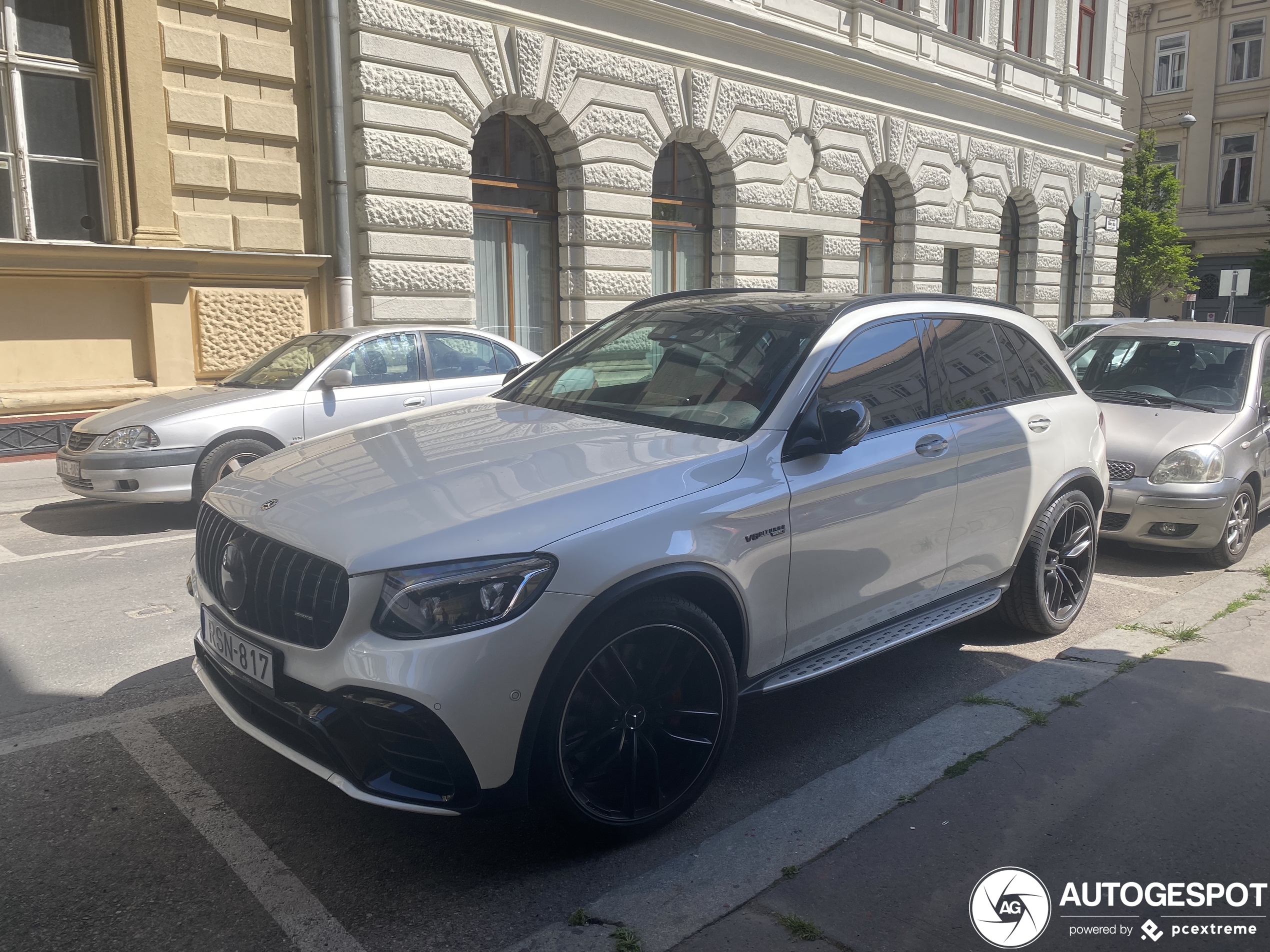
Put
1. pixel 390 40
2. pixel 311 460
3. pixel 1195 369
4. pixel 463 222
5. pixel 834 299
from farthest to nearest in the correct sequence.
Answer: pixel 463 222
pixel 390 40
pixel 1195 369
pixel 834 299
pixel 311 460

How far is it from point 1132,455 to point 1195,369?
4.07 ft

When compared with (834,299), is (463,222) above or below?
above

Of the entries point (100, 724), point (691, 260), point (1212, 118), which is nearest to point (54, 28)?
point (691, 260)

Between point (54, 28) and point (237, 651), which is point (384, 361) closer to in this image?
point (237, 651)

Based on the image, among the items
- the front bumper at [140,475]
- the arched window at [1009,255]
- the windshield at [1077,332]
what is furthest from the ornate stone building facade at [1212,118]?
the front bumper at [140,475]

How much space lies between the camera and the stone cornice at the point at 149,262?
1064 cm

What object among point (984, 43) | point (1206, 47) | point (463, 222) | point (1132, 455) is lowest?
point (1132, 455)

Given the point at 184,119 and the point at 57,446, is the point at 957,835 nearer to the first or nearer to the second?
the point at 57,446

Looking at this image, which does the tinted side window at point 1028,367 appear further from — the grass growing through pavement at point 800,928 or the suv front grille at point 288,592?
the suv front grille at point 288,592

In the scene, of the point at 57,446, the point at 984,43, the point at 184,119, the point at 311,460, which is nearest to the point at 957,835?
the point at 311,460

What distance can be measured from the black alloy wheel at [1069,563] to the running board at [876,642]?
0.60 metres

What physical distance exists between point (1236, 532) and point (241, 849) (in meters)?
6.55

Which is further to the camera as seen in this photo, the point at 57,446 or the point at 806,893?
the point at 57,446

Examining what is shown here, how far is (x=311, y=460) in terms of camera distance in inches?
143
